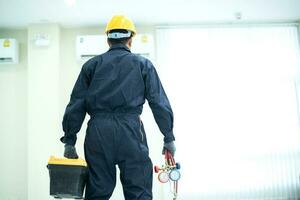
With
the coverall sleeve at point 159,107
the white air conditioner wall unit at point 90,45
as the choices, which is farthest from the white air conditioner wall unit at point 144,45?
the coverall sleeve at point 159,107

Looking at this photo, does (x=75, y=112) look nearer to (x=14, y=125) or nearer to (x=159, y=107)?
(x=159, y=107)

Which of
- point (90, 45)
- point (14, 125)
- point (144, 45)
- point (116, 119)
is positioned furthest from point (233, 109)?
point (14, 125)

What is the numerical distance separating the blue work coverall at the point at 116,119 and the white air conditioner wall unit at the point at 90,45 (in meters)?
1.87

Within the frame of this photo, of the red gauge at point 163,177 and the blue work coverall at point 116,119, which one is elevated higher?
the blue work coverall at point 116,119

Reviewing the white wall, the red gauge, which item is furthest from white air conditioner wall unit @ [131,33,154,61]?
the red gauge

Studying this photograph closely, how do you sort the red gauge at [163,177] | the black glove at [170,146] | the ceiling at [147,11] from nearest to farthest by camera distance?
the black glove at [170,146]
the red gauge at [163,177]
the ceiling at [147,11]

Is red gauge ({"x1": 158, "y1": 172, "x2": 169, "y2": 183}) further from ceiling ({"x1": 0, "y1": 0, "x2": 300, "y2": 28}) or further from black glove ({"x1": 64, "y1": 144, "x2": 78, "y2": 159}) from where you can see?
ceiling ({"x1": 0, "y1": 0, "x2": 300, "y2": 28})

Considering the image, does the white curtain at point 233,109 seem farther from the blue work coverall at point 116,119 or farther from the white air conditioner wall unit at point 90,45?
the blue work coverall at point 116,119

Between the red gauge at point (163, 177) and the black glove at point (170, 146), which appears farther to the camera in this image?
the red gauge at point (163, 177)

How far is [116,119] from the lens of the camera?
1695 mm

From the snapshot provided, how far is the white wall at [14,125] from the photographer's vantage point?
3.72 metres

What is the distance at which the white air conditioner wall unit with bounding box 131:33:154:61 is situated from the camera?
12.0 ft

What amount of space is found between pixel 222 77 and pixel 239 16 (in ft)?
2.50

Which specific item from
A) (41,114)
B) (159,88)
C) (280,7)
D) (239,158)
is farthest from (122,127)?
(280,7)
